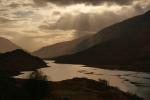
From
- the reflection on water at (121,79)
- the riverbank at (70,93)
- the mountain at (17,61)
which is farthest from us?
the mountain at (17,61)

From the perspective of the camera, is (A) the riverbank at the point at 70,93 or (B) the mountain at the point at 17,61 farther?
(B) the mountain at the point at 17,61

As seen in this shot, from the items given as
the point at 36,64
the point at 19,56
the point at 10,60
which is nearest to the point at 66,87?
the point at 10,60

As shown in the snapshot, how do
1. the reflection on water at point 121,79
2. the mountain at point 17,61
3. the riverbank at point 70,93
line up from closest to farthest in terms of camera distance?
1. the riverbank at point 70,93
2. the reflection on water at point 121,79
3. the mountain at point 17,61

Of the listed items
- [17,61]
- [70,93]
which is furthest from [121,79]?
[70,93]

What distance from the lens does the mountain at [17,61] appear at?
132 meters

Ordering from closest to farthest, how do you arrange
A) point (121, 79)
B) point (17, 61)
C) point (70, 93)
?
point (70, 93), point (121, 79), point (17, 61)

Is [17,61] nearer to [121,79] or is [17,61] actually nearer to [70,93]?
[121,79]

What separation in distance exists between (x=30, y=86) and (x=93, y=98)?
10482 millimetres

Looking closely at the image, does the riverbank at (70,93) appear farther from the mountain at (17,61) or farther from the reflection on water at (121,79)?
the mountain at (17,61)

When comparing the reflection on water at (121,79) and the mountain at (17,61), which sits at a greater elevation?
the mountain at (17,61)

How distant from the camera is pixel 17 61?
14612 centimetres

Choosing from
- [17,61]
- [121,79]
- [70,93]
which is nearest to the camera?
[70,93]

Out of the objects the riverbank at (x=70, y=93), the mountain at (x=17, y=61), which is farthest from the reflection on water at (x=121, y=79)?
the mountain at (x=17, y=61)

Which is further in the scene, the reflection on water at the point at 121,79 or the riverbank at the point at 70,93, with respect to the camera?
the reflection on water at the point at 121,79
